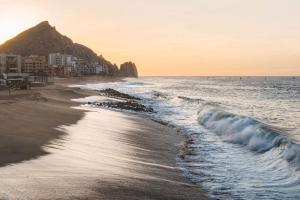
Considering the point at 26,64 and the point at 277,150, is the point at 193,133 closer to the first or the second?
the point at 277,150

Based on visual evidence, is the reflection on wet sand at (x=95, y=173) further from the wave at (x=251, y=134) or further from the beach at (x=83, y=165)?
the wave at (x=251, y=134)

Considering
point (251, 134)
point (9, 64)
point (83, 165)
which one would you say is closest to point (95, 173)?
point (83, 165)

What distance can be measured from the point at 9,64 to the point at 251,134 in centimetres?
12522

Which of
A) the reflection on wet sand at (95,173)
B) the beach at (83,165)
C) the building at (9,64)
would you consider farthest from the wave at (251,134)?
the building at (9,64)

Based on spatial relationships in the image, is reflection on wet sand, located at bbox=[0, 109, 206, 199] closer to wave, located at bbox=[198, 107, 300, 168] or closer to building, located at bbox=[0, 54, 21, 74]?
wave, located at bbox=[198, 107, 300, 168]

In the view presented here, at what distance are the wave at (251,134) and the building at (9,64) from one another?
110832mm

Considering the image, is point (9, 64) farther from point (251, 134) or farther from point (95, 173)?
point (95, 173)

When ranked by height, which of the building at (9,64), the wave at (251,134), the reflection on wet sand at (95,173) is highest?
the building at (9,64)

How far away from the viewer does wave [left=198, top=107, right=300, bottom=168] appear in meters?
16.5

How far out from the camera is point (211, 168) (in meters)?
14.0

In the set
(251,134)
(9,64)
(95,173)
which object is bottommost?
(251,134)

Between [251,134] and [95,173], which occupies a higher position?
[95,173]

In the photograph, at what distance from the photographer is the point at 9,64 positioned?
443 ft

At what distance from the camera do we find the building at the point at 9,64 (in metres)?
131
